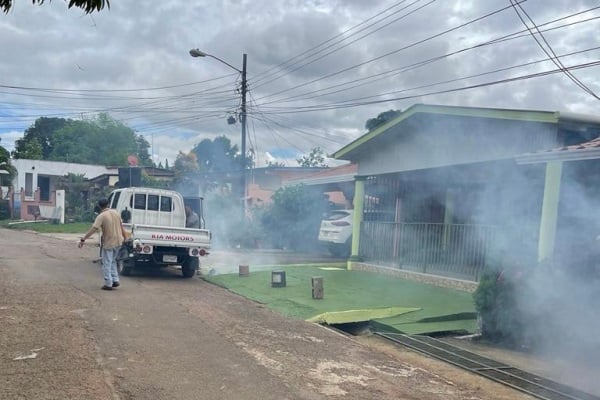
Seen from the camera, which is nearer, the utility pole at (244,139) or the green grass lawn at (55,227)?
the utility pole at (244,139)

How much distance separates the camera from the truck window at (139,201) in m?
12.2

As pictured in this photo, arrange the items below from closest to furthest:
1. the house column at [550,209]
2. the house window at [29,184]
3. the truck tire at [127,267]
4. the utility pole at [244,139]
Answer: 1. the house column at [550,209]
2. the truck tire at [127,267]
3. the utility pole at [244,139]
4. the house window at [29,184]

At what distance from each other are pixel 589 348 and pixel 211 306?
210 inches

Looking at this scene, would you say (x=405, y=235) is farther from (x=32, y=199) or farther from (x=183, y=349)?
(x=32, y=199)

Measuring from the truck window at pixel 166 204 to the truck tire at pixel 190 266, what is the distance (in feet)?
5.81

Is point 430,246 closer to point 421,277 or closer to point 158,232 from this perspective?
point 421,277

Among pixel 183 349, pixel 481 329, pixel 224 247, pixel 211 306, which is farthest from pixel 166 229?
pixel 224 247

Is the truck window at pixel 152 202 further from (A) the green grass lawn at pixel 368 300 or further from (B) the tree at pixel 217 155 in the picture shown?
(B) the tree at pixel 217 155

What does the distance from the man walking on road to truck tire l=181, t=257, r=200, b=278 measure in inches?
83.5

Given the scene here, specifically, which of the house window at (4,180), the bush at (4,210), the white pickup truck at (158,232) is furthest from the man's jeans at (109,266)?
the house window at (4,180)

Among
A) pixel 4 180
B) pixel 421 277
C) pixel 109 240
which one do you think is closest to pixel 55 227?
pixel 4 180

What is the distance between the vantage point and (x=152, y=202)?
12406 millimetres

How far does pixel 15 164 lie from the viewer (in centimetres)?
3847

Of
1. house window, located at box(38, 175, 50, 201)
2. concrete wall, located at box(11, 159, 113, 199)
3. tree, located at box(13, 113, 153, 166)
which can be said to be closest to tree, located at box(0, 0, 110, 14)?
concrete wall, located at box(11, 159, 113, 199)
